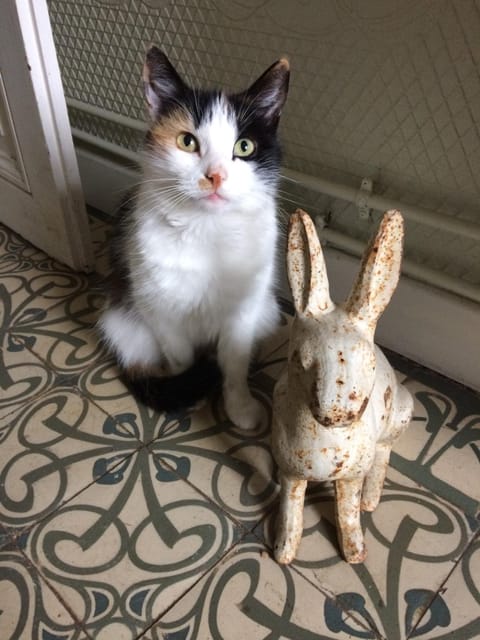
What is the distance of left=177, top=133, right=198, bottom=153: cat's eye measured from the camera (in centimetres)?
78

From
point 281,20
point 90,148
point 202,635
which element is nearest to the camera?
point 202,635

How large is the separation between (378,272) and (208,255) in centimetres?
34

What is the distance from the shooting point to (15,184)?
4.62ft

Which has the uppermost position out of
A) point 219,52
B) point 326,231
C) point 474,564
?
point 219,52

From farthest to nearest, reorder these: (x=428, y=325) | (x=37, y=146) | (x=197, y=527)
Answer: (x=37, y=146) < (x=428, y=325) < (x=197, y=527)

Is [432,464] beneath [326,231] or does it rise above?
beneath

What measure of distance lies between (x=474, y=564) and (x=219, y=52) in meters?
1.16

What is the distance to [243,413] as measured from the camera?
100 centimetres

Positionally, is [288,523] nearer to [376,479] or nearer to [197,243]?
[376,479]

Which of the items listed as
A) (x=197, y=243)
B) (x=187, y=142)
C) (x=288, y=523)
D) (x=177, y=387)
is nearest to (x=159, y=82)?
(x=187, y=142)

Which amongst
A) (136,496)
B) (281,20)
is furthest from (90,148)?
(136,496)

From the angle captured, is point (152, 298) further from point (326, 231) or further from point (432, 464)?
point (432, 464)

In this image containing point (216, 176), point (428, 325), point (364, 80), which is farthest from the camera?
point (428, 325)

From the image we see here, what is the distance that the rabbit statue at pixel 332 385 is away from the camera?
595mm
